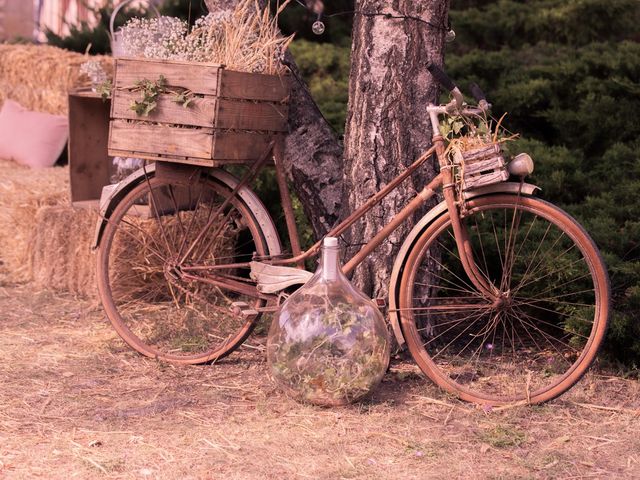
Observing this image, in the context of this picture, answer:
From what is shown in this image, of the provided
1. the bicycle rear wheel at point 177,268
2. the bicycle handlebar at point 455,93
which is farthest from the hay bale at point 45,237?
the bicycle handlebar at point 455,93

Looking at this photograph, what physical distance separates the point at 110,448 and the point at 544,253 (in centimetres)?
204

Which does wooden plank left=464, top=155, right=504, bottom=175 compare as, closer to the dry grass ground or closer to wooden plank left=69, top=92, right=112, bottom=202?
the dry grass ground

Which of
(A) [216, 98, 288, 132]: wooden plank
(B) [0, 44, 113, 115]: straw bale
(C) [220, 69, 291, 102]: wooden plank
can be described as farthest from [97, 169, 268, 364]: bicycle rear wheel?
(B) [0, 44, 113, 115]: straw bale

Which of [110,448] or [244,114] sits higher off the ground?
[244,114]

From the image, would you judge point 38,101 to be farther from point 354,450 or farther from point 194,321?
point 354,450

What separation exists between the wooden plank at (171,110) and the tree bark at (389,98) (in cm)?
64

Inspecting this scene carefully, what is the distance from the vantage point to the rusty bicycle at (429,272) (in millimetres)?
3820

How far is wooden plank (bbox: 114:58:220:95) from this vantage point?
4.04m

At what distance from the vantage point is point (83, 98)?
569 cm

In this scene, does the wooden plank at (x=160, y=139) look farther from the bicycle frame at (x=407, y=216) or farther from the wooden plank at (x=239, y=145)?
the bicycle frame at (x=407, y=216)

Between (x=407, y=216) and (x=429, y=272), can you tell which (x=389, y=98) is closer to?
(x=407, y=216)

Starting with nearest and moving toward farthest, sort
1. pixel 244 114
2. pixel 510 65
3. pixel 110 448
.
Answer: pixel 110 448 → pixel 244 114 → pixel 510 65

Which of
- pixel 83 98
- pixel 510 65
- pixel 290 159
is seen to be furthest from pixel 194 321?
pixel 510 65

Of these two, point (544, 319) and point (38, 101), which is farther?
point (38, 101)
